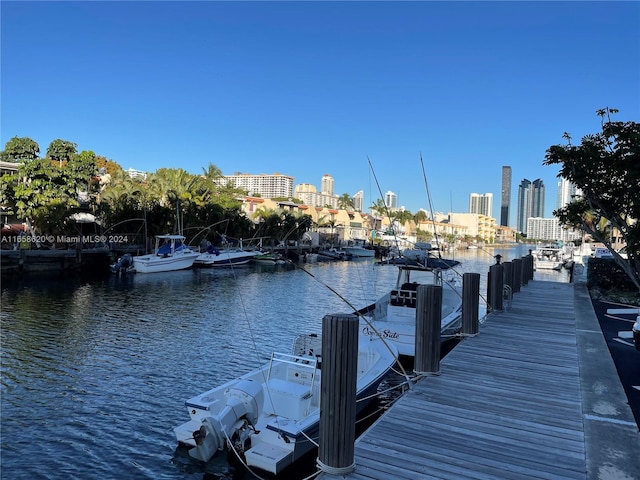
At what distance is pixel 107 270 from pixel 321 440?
43.3m

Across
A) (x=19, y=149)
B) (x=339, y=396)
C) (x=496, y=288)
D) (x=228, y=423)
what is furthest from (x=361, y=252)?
(x=339, y=396)

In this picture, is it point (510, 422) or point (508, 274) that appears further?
point (508, 274)

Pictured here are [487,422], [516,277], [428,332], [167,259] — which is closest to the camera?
[487,422]

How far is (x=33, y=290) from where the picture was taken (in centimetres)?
2945

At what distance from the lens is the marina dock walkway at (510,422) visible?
515cm

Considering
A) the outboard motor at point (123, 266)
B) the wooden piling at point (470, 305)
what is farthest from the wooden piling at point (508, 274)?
the outboard motor at point (123, 266)

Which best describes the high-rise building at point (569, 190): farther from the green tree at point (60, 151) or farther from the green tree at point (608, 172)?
the green tree at point (60, 151)

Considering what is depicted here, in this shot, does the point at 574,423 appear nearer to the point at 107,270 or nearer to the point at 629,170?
the point at 629,170

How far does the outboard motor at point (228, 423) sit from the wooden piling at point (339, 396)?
3019 mm

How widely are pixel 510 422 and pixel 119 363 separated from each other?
486 inches

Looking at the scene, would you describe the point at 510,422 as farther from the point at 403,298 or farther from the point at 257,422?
the point at 403,298

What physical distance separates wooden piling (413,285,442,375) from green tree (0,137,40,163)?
60487mm

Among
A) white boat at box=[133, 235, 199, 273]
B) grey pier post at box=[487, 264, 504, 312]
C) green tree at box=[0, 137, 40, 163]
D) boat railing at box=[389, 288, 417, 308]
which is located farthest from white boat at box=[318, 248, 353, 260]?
grey pier post at box=[487, 264, 504, 312]

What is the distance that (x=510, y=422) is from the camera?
20.9 ft
